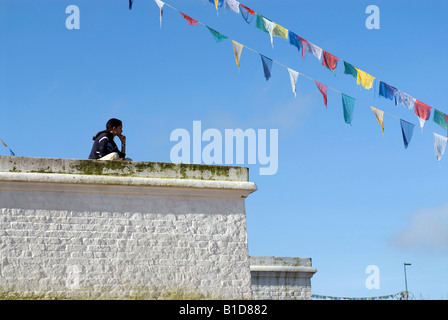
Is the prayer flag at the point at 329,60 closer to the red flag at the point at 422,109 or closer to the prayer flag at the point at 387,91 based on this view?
the prayer flag at the point at 387,91

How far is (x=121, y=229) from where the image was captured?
1030 cm

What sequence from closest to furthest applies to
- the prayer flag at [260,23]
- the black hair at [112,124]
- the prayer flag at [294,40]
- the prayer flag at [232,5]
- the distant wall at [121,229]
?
the distant wall at [121,229]
the black hair at [112,124]
the prayer flag at [232,5]
the prayer flag at [260,23]
the prayer flag at [294,40]

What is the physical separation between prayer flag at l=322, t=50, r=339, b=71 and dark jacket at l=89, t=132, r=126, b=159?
15.2 feet

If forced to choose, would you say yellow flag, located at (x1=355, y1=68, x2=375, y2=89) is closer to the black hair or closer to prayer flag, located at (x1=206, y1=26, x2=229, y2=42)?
prayer flag, located at (x1=206, y1=26, x2=229, y2=42)

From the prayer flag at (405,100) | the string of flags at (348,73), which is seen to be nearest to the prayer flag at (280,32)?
the string of flags at (348,73)

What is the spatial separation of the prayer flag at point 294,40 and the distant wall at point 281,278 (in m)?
5.24

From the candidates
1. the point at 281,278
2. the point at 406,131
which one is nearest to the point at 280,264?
the point at 281,278

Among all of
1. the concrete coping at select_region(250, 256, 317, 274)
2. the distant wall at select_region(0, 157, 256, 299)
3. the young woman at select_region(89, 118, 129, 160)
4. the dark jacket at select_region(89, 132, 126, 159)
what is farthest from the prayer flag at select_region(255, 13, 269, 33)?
the concrete coping at select_region(250, 256, 317, 274)

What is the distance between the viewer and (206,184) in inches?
421

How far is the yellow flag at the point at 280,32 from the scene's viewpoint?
13.1 metres

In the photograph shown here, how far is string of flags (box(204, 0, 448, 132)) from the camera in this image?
12914 millimetres

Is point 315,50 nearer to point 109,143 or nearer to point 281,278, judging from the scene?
point 109,143
